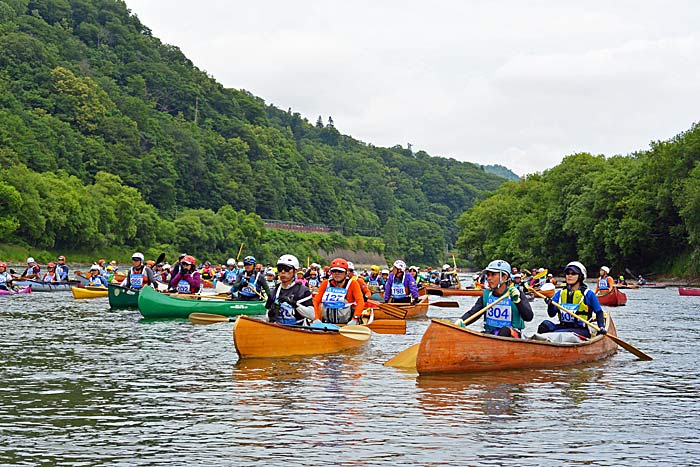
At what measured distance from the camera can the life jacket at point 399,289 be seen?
31406mm

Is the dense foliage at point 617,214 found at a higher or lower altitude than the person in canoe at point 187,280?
higher

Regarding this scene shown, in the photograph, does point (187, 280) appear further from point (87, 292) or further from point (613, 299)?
point (613, 299)

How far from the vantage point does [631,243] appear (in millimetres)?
86875

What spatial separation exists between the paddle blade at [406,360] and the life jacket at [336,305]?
7.35 ft

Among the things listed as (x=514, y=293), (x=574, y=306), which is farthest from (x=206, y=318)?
(x=514, y=293)

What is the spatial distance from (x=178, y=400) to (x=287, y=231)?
15746 cm

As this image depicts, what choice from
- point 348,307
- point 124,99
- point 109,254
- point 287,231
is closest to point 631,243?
point 109,254

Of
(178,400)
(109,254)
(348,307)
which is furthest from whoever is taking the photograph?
(109,254)

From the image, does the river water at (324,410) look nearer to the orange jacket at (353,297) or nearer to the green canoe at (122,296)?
the orange jacket at (353,297)

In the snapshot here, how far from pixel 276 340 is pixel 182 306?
475 inches

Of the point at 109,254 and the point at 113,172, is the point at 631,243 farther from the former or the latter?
the point at 113,172

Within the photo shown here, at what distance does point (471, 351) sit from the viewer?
16750mm

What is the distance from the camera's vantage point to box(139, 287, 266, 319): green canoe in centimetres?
2992

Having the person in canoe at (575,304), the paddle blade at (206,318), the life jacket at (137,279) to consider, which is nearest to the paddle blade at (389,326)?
the paddle blade at (206,318)
